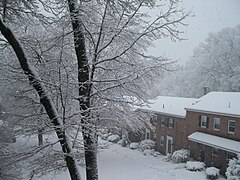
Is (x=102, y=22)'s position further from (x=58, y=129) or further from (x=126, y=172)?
(x=126, y=172)

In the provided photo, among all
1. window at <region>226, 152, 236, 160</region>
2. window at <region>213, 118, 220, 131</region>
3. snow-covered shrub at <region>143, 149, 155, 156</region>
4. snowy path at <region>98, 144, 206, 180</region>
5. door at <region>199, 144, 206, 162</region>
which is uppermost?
window at <region>213, 118, 220, 131</region>

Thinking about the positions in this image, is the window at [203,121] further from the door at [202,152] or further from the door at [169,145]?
the door at [169,145]

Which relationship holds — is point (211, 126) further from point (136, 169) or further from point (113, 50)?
point (113, 50)

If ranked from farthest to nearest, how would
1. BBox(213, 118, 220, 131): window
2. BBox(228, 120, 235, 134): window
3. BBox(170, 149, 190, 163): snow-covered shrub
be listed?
BBox(170, 149, 190, 163): snow-covered shrub → BBox(213, 118, 220, 131): window → BBox(228, 120, 235, 134): window

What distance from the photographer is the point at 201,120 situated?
23.9 m

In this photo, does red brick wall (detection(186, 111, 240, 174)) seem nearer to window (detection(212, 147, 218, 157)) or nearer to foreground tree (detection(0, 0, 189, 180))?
window (detection(212, 147, 218, 157))

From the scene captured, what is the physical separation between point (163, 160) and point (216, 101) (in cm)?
751

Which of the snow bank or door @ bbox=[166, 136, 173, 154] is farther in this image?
door @ bbox=[166, 136, 173, 154]

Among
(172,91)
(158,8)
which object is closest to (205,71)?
(172,91)

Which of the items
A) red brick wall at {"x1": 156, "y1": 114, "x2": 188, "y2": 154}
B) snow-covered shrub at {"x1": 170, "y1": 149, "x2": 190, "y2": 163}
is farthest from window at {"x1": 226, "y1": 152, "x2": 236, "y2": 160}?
red brick wall at {"x1": 156, "y1": 114, "x2": 188, "y2": 154}

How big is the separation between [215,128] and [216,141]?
5.39 feet

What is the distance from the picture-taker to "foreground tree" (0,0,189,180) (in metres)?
5.65

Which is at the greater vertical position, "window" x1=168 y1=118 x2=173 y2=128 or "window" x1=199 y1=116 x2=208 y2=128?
"window" x1=199 y1=116 x2=208 y2=128

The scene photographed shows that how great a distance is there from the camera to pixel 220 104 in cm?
2258
